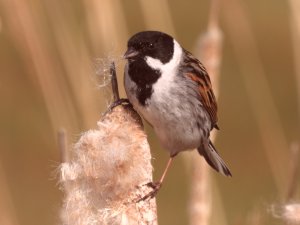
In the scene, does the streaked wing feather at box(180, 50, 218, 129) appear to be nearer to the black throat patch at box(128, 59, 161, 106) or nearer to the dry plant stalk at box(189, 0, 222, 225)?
the dry plant stalk at box(189, 0, 222, 225)

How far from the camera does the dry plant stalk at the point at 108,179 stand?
1.46 m

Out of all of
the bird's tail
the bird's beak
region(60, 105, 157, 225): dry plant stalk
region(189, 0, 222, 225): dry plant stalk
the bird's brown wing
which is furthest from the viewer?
the bird's tail

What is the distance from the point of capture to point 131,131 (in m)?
1.55

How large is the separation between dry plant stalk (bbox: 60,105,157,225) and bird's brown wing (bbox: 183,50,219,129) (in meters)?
0.74

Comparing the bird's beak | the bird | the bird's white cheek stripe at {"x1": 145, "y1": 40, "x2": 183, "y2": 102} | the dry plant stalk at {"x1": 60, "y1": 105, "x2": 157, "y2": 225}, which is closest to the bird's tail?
the bird

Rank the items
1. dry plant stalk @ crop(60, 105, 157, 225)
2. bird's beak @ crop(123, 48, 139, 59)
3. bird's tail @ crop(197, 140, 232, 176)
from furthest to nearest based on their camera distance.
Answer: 1. bird's tail @ crop(197, 140, 232, 176)
2. bird's beak @ crop(123, 48, 139, 59)
3. dry plant stalk @ crop(60, 105, 157, 225)

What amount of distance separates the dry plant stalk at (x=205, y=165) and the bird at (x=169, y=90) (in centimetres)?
5

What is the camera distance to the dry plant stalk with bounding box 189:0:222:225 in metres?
1.93

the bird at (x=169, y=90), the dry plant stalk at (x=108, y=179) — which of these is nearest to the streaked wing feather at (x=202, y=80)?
the bird at (x=169, y=90)

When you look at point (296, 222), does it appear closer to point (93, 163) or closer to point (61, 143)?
point (93, 163)

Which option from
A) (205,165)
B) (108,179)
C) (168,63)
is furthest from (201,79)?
(108,179)

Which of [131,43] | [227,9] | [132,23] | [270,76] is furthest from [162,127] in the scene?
[132,23]

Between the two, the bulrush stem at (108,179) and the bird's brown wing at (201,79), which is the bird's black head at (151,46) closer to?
the bird's brown wing at (201,79)

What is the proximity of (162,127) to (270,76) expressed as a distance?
8.08 meters
